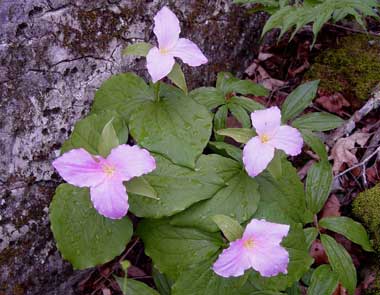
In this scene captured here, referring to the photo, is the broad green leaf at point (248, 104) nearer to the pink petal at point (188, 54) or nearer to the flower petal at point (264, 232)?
the pink petal at point (188, 54)

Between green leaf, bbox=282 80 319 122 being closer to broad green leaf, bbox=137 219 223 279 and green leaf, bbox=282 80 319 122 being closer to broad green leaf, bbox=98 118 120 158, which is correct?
broad green leaf, bbox=137 219 223 279

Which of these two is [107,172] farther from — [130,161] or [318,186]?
[318,186]

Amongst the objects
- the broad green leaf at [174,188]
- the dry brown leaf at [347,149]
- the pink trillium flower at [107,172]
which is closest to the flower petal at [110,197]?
the pink trillium flower at [107,172]

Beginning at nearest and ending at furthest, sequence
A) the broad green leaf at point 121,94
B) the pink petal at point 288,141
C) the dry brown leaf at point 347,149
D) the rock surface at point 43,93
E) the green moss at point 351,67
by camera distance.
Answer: the pink petal at point 288,141 → the rock surface at point 43,93 → the broad green leaf at point 121,94 → the dry brown leaf at point 347,149 → the green moss at point 351,67

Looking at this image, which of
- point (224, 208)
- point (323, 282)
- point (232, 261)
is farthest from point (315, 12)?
point (232, 261)

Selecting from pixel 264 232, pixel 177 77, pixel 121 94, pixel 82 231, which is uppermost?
pixel 177 77

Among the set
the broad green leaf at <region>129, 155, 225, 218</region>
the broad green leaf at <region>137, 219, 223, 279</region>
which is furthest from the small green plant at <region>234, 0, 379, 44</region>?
the broad green leaf at <region>137, 219, 223, 279</region>
